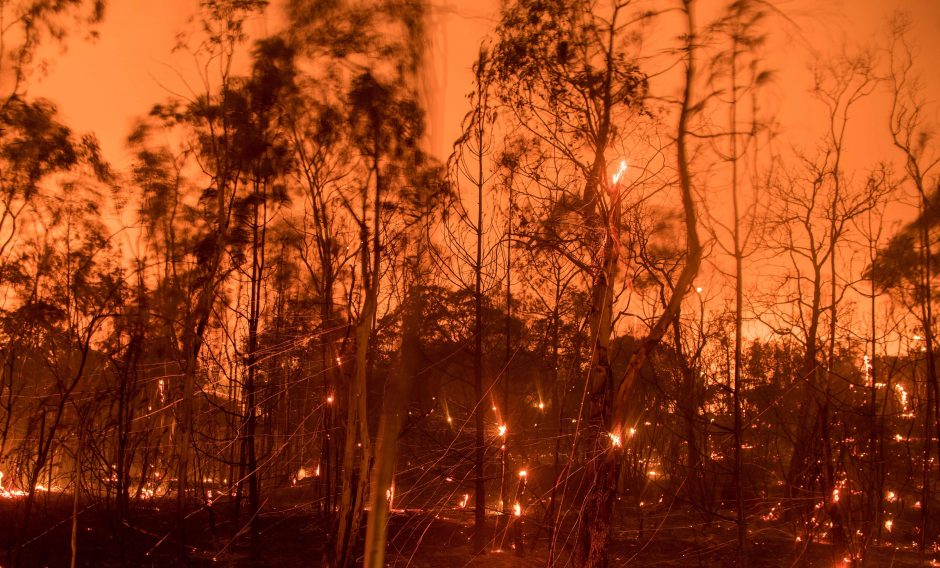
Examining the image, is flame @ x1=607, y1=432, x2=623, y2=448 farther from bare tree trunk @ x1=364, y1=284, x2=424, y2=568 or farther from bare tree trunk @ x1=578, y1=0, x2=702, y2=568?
bare tree trunk @ x1=364, y1=284, x2=424, y2=568

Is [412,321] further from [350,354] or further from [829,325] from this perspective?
[829,325]

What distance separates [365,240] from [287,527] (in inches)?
353

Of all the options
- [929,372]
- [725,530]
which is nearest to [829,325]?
[929,372]

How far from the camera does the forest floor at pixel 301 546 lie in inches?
446

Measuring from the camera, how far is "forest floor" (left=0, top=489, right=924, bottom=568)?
11.3 meters

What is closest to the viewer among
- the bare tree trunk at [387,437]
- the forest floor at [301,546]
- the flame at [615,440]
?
the flame at [615,440]

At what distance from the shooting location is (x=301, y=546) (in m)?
13.8

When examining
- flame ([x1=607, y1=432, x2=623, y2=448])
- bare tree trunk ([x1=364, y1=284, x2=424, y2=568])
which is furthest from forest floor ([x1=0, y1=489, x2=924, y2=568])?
flame ([x1=607, y1=432, x2=623, y2=448])

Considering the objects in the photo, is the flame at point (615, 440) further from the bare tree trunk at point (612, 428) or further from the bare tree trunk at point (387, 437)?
the bare tree trunk at point (387, 437)

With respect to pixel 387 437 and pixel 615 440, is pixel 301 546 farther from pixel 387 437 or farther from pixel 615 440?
pixel 615 440

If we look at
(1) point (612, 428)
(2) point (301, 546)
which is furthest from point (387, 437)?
(2) point (301, 546)

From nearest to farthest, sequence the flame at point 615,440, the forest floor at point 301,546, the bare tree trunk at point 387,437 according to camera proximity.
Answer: the flame at point 615,440 → the bare tree trunk at point 387,437 → the forest floor at point 301,546

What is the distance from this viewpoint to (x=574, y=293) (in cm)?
1570

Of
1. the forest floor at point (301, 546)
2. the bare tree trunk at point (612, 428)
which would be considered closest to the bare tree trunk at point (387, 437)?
the bare tree trunk at point (612, 428)
